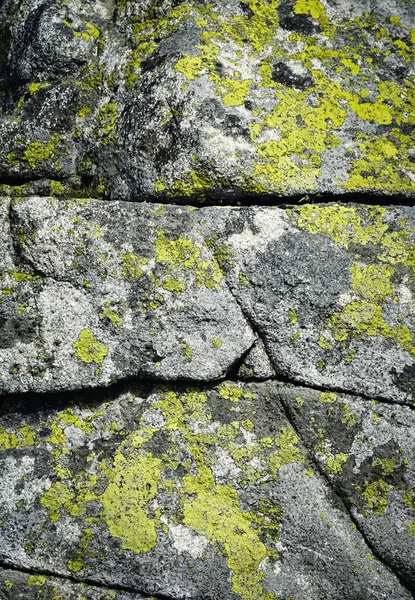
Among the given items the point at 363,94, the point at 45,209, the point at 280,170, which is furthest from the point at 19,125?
the point at 363,94

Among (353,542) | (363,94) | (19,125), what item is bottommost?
(353,542)

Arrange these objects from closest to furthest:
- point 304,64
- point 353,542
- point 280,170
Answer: point 353,542 < point 280,170 < point 304,64

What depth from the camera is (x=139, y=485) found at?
276 centimetres

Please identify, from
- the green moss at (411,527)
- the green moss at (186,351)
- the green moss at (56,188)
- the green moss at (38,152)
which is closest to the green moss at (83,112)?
the green moss at (38,152)

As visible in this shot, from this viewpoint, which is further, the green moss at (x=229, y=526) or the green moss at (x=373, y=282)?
the green moss at (x=373, y=282)

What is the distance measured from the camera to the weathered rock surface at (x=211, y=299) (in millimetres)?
2787

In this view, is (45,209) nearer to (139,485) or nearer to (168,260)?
(168,260)

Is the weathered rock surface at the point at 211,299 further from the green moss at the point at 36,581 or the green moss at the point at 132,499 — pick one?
the green moss at the point at 36,581

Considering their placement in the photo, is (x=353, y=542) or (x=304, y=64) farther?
(x=304, y=64)

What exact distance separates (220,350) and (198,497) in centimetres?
66

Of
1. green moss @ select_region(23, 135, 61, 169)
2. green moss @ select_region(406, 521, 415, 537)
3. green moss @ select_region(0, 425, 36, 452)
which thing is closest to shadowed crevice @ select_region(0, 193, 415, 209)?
green moss @ select_region(23, 135, 61, 169)

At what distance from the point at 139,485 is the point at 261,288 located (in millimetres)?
1030

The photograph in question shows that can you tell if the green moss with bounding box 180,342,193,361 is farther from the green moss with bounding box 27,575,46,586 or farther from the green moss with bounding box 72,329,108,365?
the green moss with bounding box 27,575,46,586

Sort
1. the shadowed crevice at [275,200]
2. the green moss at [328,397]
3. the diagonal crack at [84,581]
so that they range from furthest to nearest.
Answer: the shadowed crevice at [275,200] < the green moss at [328,397] < the diagonal crack at [84,581]
